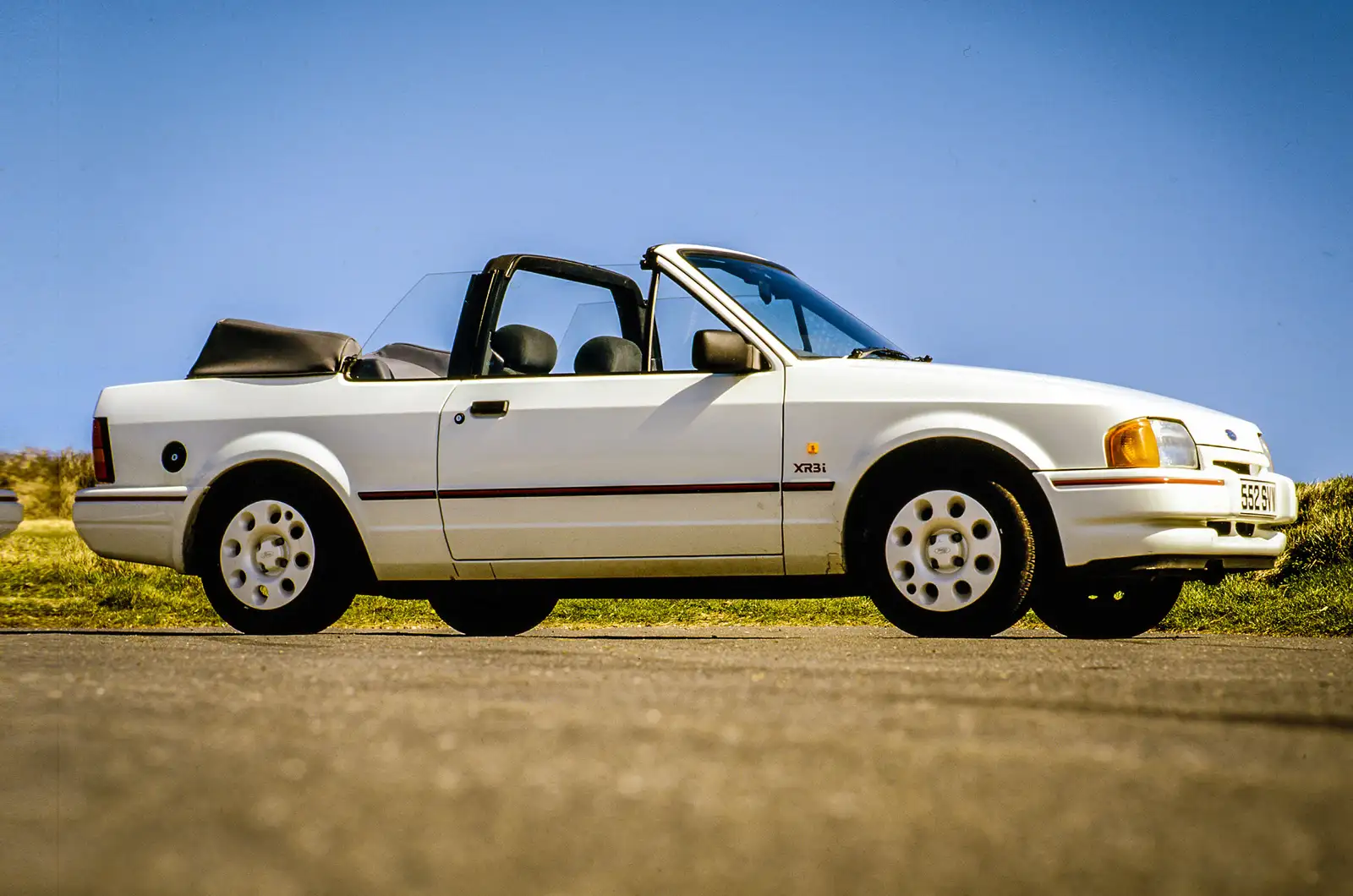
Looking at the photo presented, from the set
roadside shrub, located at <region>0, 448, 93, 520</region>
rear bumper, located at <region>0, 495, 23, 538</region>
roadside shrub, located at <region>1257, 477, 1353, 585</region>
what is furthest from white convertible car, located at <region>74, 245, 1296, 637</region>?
roadside shrub, located at <region>0, 448, 93, 520</region>

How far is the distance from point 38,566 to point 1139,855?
13.4 meters

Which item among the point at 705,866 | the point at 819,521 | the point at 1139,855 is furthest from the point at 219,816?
the point at 819,521

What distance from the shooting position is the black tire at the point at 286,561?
702 cm

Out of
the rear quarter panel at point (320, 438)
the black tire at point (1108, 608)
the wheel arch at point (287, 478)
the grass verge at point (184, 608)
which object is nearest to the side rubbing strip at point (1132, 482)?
the black tire at point (1108, 608)

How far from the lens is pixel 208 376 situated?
7535mm

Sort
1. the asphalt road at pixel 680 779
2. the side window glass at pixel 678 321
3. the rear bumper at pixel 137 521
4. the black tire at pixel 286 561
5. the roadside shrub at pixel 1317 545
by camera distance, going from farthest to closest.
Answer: the roadside shrub at pixel 1317 545 < the rear bumper at pixel 137 521 < the black tire at pixel 286 561 < the side window glass at pixel 678 321 < the asphalt road at pixel 680 779

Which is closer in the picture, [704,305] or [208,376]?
[704,305]

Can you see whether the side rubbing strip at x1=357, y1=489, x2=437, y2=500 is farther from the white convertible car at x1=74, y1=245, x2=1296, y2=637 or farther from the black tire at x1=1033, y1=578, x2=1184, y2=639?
the black tire at x1=1033, y1=578, x2=1184, y2=639

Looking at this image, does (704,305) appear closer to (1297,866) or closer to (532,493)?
(532,493)

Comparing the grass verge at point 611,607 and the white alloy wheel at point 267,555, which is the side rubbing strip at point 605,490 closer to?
the white alloy wheel at point 267,555

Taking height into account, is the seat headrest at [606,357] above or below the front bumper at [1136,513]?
above

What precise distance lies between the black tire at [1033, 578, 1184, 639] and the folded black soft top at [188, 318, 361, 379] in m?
3.69

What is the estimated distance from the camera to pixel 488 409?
6.79m

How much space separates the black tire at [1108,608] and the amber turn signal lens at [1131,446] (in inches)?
43.8
